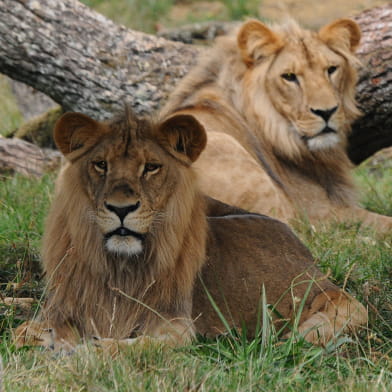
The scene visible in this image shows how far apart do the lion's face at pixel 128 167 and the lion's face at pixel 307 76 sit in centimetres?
233

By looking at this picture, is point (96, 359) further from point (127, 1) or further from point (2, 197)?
point (127, 1)

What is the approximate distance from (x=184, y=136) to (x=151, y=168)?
8.8 inches

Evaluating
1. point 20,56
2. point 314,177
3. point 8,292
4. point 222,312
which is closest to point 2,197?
point 20,56

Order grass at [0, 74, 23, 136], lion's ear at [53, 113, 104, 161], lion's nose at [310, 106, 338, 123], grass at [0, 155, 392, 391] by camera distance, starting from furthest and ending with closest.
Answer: grass at [0, 74, 23, 136] < lion's nose at [310, 106, 338, 123] < lion's ear at [53, 113, 104, 161] < grass at [0, 155, 392, 391]

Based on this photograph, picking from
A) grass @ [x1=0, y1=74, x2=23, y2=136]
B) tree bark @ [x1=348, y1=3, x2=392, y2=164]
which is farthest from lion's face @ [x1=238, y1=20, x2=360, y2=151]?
grass @ [x1=0, y1=74, x2=23, y2=136]

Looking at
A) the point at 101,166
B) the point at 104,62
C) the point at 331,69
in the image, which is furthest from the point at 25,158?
the point at 101,166

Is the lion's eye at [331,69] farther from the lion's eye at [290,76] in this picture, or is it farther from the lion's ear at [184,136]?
the lion's ear at [184,136]

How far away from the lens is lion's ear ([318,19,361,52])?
5.94 meters

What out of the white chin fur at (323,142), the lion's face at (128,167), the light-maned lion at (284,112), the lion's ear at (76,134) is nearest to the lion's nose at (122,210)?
the lion's face at (128,167)

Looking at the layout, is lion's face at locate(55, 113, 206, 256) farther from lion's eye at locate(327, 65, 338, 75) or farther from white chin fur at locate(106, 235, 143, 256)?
lion's eye at locate(327, 65, 338, 75)

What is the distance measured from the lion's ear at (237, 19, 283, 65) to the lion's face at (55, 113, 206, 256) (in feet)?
8.26

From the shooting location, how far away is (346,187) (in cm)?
616

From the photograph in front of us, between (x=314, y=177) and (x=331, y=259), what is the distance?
62.3 inches

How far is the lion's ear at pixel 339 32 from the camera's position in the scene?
594cm
